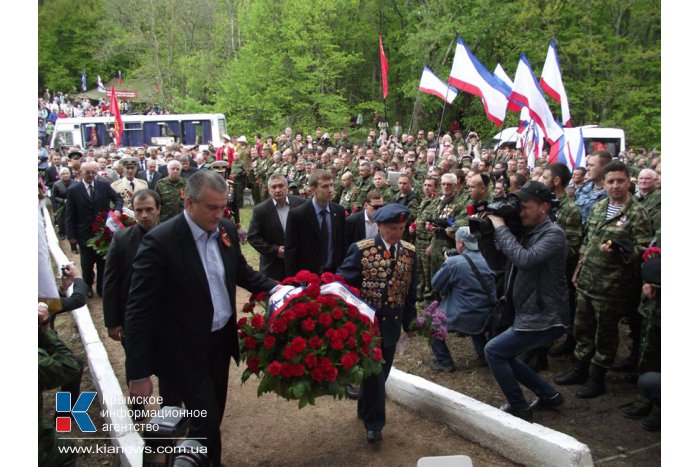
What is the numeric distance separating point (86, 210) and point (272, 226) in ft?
14.2

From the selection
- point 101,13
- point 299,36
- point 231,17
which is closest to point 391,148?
point 299,36

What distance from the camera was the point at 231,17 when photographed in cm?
3434

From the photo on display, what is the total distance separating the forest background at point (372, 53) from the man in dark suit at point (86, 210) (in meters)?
19.1

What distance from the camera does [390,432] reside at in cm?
510

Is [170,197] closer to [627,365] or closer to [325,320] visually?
[325,320]

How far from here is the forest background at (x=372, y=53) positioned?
85.8ft

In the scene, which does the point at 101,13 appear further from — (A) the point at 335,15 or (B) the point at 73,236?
(B) the point at 73,236


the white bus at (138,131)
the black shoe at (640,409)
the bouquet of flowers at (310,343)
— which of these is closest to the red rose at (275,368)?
the bouquet of flowers at (310,343)

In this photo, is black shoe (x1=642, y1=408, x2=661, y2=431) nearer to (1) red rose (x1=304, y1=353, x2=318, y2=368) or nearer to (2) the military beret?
(2) the military beret

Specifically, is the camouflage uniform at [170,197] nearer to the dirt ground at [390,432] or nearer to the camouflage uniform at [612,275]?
the dirt ground at [390,432]

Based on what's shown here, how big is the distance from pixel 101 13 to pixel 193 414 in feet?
166

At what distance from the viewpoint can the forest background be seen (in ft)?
85.8

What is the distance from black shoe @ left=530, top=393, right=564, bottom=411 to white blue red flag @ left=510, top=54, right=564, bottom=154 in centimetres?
651

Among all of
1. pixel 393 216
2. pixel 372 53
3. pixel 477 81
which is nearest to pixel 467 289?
pixel 393 216
